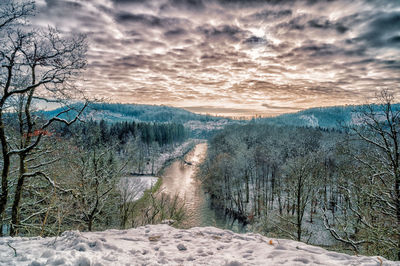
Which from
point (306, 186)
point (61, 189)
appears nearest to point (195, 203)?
point (306, 186)

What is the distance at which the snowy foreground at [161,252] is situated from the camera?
13.0 ft

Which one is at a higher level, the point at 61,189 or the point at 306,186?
the point at 61,189

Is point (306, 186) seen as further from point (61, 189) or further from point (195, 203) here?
point (61, 189)

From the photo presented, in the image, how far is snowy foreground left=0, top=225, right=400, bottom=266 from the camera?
395cm

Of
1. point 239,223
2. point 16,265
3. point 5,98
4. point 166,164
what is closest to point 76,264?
point 16,265

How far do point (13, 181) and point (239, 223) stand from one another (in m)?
29.5

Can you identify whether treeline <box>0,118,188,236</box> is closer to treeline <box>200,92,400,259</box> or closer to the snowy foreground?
the snowy foreground

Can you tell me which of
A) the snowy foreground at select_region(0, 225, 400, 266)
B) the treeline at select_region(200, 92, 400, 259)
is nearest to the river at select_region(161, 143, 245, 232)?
the treeline at select_region(200, 92, 400, 259)

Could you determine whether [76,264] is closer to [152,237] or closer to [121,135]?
[152,237]

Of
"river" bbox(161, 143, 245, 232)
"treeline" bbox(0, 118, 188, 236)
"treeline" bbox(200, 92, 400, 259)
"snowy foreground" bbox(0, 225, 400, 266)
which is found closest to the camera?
"snowy foreground" bbox(0, 225, 400, 266)

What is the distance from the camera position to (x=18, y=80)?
774cm

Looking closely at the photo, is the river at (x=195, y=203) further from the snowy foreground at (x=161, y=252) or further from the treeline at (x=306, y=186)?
the snowy foreground at (x=161, y=252)

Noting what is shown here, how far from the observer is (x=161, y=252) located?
16.6ft

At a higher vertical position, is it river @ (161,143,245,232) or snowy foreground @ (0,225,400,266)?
snowy foreground @ (0,225,400,266)
